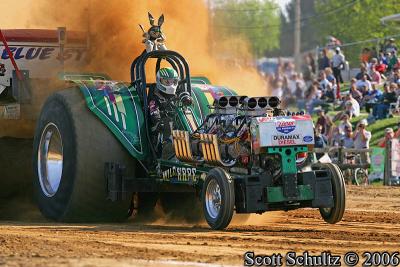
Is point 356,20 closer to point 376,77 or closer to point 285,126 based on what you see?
point 376,77

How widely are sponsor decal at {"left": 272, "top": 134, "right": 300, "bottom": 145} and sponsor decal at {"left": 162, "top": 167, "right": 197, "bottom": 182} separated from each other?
117 centimetres

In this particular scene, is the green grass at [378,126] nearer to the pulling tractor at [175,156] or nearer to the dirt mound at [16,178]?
the pulling tractor at [175,156]

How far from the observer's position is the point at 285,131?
11.1 m

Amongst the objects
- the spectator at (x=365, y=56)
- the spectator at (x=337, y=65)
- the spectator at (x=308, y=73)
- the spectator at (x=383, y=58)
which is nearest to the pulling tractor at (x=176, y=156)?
the spectator at (x=383, y=58)

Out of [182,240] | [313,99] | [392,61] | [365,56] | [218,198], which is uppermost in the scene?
[365,56]

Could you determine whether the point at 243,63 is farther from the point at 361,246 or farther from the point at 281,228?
the point at 361,246

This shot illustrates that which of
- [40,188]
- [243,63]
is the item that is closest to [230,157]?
[40,188]

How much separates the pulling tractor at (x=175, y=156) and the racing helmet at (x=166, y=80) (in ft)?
0.51

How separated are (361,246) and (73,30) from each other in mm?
7777

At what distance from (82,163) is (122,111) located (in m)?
0.80

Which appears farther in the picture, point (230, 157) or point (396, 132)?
point (396, 132)

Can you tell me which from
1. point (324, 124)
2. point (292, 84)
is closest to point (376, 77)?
point (324, 124)

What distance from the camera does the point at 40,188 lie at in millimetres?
13141

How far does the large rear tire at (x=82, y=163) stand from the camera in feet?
40.7
